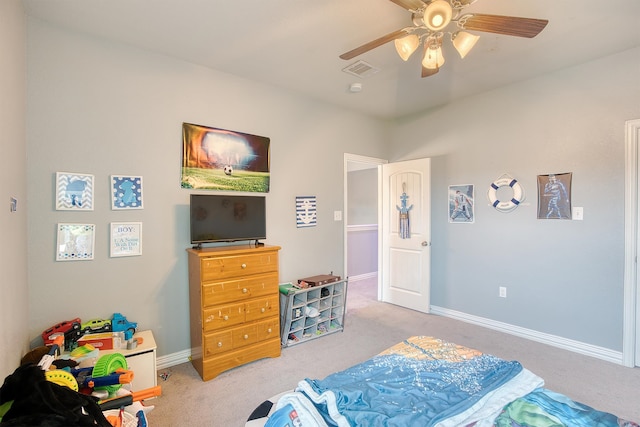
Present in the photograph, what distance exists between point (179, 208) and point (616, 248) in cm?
396

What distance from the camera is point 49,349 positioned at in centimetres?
181

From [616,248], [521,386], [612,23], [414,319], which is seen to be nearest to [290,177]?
[414,319]

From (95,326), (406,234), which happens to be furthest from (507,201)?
(95,326)

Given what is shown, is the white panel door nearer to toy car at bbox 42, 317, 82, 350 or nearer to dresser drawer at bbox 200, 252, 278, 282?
dresser drawer at bbox 200, 252, 278, 282

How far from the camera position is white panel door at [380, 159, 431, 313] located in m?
3.92

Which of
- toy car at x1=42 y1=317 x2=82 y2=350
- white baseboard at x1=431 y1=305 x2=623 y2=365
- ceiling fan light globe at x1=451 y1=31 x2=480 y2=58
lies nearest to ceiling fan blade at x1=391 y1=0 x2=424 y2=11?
ceiling fan light globe at x1=451 y1=31 x2=480 y2=58

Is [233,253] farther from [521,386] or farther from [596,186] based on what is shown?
[596,186]

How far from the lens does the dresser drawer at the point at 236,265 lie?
2.43 meters

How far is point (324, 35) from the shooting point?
2326 mm

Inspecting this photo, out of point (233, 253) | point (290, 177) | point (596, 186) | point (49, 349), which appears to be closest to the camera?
point (49, 349)

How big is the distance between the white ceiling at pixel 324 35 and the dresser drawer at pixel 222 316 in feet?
7.26

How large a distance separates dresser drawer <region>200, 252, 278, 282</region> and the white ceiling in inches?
70.7

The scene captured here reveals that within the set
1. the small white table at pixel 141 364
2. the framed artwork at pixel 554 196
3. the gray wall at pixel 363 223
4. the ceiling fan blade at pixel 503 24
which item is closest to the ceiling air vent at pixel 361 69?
the ceiling fan blade at pixel 503 24

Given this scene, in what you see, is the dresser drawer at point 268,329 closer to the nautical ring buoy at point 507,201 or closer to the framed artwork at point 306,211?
the framed artwork at point 306,211
